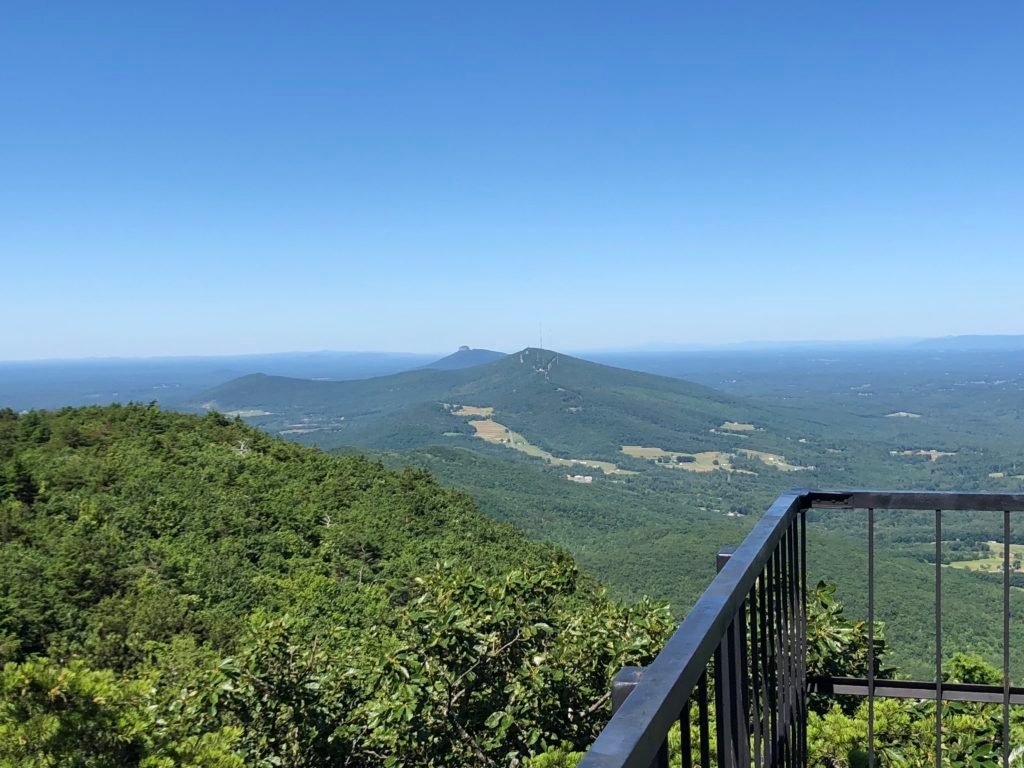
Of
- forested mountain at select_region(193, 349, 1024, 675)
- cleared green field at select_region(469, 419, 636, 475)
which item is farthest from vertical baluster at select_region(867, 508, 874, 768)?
cleared green field at select_region(469, 419, 636, 475)

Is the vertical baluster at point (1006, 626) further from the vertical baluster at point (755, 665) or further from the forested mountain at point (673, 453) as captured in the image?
the forested mountain at point (673, 453)

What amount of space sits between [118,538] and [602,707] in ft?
38.5

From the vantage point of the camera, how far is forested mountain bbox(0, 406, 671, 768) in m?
4.11

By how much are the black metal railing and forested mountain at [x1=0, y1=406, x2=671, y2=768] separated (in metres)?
2.29

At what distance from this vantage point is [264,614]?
848cm

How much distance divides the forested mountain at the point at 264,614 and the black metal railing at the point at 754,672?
2288mm

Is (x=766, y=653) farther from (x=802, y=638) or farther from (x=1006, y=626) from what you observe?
(x=1006, y=626)

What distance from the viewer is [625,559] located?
41.7 meters

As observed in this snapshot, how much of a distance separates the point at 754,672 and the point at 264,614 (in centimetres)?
823

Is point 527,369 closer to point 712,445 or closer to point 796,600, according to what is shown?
point 712,445

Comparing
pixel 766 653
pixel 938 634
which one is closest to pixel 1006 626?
pixel 938 634

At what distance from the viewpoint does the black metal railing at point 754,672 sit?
2.17 ft

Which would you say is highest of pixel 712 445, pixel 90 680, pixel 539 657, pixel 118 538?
pixel 90 680

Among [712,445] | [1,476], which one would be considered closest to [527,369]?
[712,445]
